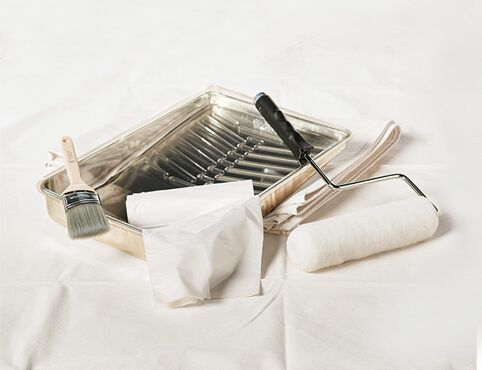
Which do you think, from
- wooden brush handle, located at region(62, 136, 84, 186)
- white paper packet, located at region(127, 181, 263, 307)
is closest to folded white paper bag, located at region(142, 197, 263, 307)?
white paper packet, located at region(127, 181, 263, 307)

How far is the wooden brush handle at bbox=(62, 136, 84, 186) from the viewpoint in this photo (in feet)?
3.58

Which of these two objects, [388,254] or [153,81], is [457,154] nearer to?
[388,254]

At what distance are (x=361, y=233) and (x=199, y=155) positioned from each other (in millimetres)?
311

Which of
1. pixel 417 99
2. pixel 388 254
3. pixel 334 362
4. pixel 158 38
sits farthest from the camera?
pixel 158 38

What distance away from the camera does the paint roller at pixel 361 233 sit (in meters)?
1.00

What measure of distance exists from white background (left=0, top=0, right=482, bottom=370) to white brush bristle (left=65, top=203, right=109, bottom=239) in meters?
0.06

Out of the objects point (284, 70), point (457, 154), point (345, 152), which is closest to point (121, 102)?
point (284, 70)

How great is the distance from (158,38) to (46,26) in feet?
0.88

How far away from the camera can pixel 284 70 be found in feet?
5.38

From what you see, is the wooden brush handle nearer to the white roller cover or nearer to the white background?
the white background

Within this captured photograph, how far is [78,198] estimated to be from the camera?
1.04 metres

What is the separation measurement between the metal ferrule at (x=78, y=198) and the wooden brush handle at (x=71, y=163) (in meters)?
0.03

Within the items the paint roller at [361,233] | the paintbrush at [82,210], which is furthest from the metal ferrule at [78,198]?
the paint roller at [361,233]

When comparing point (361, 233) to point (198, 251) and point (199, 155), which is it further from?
point (199, 155)
